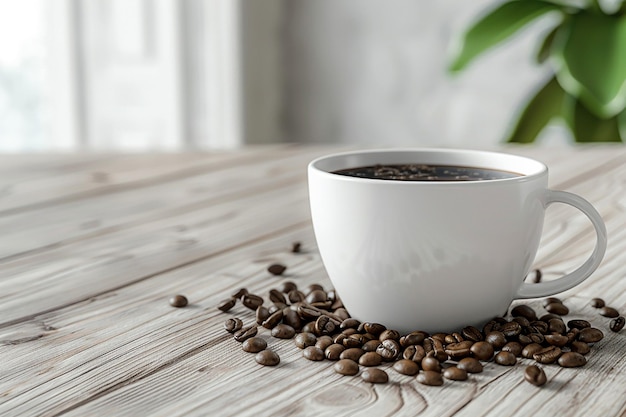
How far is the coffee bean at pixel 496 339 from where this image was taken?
0.63 meters

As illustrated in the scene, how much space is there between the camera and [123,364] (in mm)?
611

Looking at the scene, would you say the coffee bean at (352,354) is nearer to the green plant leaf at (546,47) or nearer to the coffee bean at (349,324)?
the coffee bean at (349,324)

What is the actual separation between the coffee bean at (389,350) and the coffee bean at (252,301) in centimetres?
15

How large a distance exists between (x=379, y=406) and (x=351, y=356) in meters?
0.08

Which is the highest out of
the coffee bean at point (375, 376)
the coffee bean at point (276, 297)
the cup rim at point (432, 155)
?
the cup rim at point (432, 155)

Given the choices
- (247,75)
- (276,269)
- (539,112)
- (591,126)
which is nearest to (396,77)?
(247,75)

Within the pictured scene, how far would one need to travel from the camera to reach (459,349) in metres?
0.61

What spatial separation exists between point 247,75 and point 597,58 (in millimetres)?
1464

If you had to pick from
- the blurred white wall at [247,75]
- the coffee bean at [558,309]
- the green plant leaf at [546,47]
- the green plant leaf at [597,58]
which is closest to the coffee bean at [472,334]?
the coffee bean at [558,309]

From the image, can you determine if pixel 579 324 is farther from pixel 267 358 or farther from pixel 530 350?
pixel 267 358

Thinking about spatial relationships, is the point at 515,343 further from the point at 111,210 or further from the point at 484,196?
the point at 111,210

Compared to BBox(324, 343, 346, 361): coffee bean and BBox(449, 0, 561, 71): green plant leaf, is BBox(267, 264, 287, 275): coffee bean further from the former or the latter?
BBox(449, 0, 561, 71): green plant leaf

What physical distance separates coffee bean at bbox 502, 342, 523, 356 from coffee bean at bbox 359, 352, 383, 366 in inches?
3.7

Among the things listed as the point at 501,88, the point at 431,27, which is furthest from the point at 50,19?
the point at 501,88
